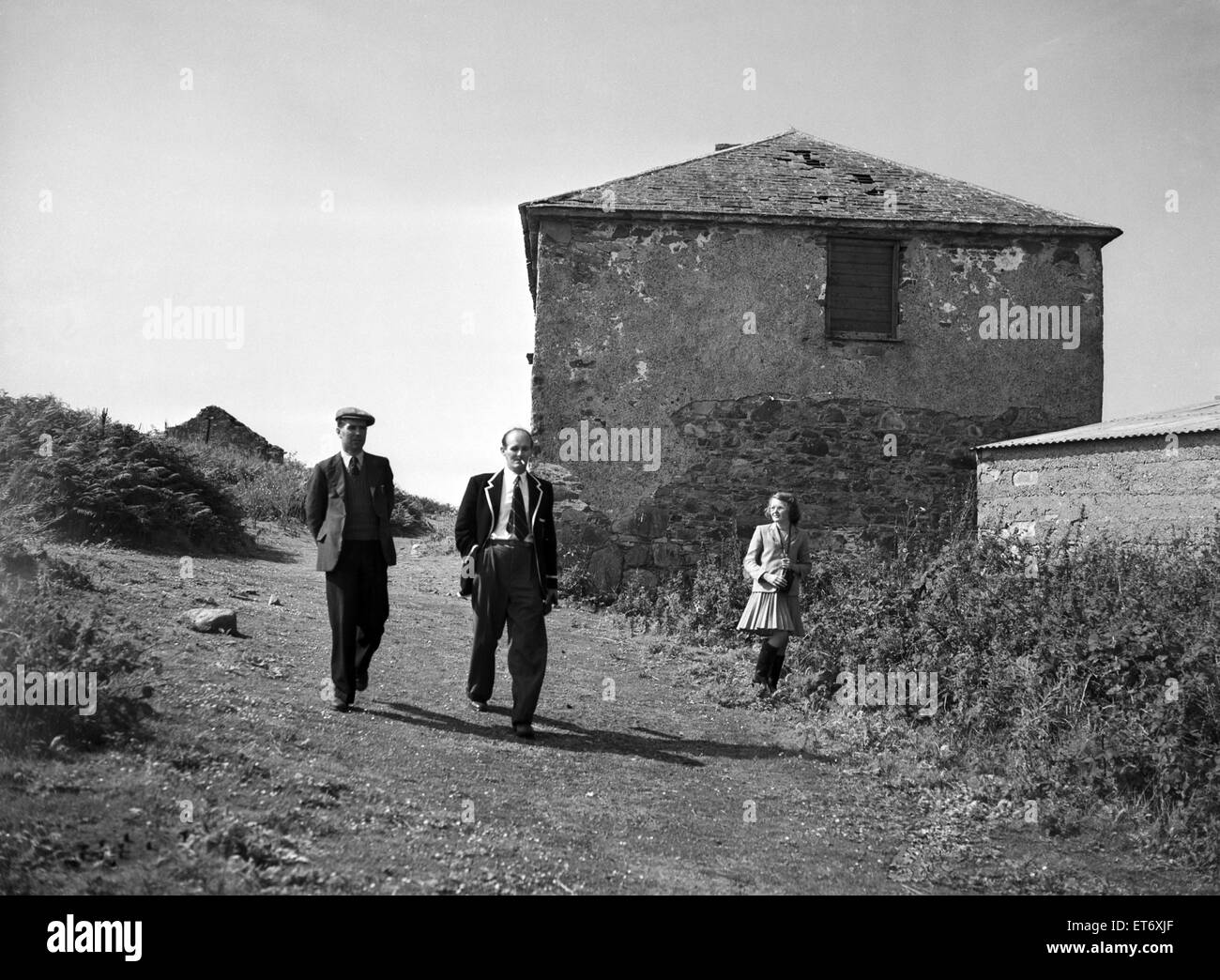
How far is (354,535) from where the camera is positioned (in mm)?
7246

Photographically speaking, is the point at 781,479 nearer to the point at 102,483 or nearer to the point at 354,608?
the point at 354,608

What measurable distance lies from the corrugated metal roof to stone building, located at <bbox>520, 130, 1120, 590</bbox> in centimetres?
113

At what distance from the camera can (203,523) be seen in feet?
50.7

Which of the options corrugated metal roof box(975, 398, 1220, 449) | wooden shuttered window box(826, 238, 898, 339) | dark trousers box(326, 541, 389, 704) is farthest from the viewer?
wooden shuttered window box(826, 238, 898, 339)

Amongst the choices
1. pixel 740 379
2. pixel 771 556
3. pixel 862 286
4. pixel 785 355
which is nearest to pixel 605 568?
pixel 740 379

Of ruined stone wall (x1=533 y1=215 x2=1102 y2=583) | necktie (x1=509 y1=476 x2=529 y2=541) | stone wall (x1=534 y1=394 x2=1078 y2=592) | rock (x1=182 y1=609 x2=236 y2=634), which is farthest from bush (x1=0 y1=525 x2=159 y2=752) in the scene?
ruined stone wall (x1=533 y1=215 x2=1102 y2=583)

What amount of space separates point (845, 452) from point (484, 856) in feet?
33.1

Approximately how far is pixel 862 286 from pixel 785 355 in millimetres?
1551

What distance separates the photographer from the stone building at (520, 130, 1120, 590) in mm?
13445

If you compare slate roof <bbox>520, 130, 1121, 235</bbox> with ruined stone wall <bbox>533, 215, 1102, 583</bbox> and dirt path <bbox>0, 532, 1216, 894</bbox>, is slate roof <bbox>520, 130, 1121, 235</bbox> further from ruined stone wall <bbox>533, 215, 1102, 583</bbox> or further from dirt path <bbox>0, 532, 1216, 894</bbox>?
dirt path <bbox>0, 532, 1216, 894</bbox>

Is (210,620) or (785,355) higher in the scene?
(785,355)

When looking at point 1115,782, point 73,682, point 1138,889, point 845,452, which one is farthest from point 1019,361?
point 73,682

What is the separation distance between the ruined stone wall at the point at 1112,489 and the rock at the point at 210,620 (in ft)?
25.5

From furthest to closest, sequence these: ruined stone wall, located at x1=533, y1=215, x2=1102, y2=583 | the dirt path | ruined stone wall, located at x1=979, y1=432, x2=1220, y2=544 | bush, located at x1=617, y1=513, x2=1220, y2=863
→ ruined stone wall, located at x1=533, y1=215, x2=1102, y2=583
ruined stone wall, located at x1=979, y1=432, x2=1220, y2=544
bush, located at x1=617, y1=513, x2=1220, y2=863
the dirt path
